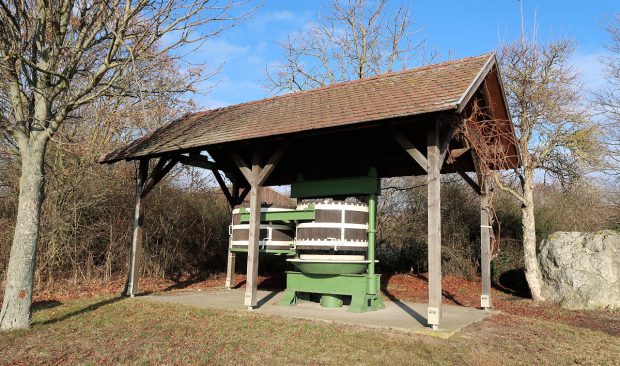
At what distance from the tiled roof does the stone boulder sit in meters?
5.02

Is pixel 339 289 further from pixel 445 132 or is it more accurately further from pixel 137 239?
pixel 137 239

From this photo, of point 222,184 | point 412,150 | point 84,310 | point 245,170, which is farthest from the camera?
point 222,184

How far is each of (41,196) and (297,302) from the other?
15.4 ft

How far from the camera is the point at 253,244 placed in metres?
7.88

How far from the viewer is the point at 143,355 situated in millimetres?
4906

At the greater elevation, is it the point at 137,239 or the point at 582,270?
the point at 137,239

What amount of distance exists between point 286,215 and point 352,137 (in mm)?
2223

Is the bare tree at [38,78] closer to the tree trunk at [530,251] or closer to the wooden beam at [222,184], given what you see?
the wooden beam at [222,184]

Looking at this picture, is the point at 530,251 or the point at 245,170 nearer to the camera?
the point at 245,170

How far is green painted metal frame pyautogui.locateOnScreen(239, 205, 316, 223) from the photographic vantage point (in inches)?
311

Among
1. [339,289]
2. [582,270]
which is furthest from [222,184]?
[582,270]

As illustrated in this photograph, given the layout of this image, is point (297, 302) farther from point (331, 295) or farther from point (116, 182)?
point (116, 182)

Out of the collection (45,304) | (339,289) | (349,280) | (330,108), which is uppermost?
(330,108)

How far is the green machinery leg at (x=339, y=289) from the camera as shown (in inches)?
300
